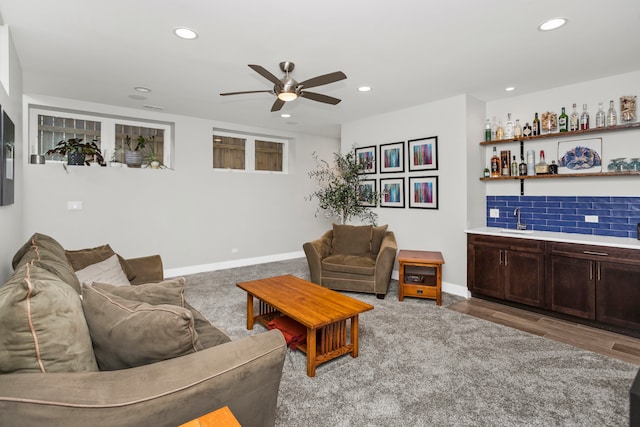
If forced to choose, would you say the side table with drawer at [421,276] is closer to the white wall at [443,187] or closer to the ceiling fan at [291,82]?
the white wall at [443,187]

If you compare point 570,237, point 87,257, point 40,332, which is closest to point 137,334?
point 40,332

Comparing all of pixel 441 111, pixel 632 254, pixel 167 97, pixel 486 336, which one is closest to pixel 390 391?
pixel 486 336

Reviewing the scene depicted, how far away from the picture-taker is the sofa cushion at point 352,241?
469cm

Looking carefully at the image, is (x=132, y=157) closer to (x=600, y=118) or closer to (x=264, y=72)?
(x=264, y=72)

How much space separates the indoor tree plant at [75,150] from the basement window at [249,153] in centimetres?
184

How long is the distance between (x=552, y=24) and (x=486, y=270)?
2578 mm

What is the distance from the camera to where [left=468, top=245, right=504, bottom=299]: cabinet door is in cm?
386

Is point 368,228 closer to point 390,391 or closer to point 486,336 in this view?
point 486,336

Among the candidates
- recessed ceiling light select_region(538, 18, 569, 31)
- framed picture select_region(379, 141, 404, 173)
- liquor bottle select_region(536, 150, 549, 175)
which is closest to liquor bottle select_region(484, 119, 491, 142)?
liquor bottle select_region(536, 150, 549, 175)

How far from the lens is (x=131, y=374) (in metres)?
1.10

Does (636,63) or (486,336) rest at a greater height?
(636,63)

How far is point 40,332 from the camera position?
1021mm

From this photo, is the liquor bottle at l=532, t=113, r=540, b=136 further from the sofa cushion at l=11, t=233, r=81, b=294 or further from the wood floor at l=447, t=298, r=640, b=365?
the sofa cushion at l=11, t=233, r=81, b=294

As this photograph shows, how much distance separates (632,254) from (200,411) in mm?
3709
